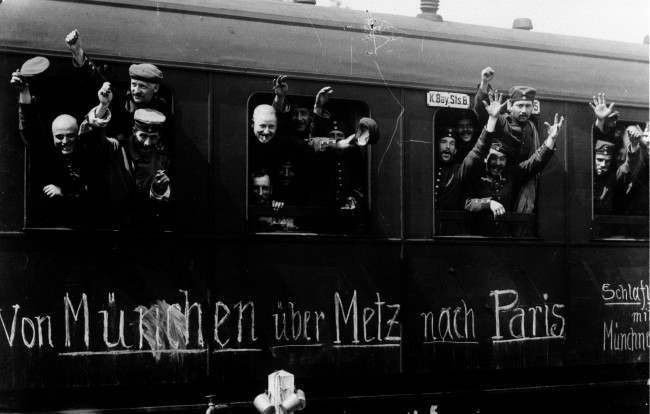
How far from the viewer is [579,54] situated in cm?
740

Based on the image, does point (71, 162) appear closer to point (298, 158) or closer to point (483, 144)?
point (298, 158)

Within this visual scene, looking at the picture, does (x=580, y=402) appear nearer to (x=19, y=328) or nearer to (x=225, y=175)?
(x=225, y=175)

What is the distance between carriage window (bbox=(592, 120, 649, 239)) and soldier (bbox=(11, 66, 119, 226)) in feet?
12.1

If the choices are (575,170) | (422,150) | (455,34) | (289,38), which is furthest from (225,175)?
(575,170)

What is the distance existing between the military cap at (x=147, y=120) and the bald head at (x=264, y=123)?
0.62m

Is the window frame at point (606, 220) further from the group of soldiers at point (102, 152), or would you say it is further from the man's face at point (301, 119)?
the group of soldiers at point (102, 152)

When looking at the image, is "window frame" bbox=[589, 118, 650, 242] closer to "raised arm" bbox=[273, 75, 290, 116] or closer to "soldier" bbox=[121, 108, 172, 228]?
"raised arm" bbox=[273, 75, 290, 116]

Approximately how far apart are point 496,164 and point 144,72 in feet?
8.54

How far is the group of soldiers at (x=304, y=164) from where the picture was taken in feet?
20.2

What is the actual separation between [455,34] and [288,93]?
4.85 ft

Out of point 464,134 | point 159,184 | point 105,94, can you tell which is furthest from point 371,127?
point 105,94

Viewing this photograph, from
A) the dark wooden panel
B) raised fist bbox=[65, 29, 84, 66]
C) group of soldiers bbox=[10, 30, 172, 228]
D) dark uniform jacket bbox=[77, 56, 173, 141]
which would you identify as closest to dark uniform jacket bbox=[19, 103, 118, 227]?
group of soldiers bbox=[10, 30, 172, 228]

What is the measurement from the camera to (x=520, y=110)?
6.91 metres

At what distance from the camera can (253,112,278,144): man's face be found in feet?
20.1
